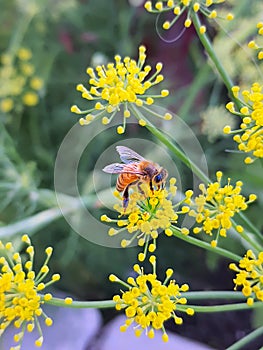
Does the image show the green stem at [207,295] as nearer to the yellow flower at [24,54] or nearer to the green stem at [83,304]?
the green stem at [83,304]

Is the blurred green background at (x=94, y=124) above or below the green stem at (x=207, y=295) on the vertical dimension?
above

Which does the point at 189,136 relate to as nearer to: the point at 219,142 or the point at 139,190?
the point at 219,142

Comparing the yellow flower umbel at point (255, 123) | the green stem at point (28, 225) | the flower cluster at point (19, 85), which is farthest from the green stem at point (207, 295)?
the flower cluster at point (19, 85)

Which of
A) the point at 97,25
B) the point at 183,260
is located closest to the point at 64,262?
the point at 183,260

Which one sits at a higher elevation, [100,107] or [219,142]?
[219,142]

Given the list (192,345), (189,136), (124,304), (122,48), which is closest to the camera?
(124,304)
